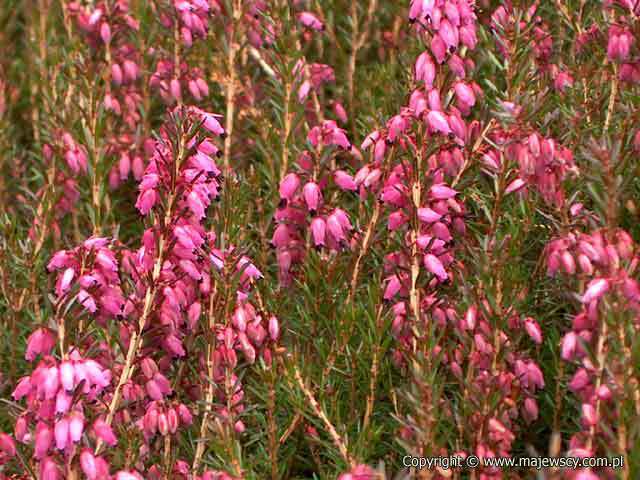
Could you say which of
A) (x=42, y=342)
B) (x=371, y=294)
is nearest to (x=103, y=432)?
(x=42, y=342)

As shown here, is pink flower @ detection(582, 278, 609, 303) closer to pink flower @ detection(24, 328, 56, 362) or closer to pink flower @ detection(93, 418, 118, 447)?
pink flower @ detection(93, 418, 118, 447)

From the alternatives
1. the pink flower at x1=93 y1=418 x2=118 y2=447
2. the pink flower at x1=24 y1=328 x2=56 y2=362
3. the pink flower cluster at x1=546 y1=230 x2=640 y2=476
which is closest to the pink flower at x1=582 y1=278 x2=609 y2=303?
the pink flower cluster at x1=546 y1=230 x2=640 y2=476

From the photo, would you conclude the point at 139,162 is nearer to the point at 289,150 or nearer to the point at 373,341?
the point at 289,150

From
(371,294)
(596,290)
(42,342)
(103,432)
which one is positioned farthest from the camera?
(371,294)

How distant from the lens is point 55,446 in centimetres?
337

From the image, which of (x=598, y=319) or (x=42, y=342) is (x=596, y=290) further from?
(x=42, y=342)

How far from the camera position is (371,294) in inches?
167

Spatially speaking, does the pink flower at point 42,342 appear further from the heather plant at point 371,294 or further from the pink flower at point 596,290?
the pink flower at point 596,290

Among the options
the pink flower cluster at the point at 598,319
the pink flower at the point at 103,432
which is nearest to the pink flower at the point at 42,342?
the pink flower at the point at 103,432

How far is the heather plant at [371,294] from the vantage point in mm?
3404

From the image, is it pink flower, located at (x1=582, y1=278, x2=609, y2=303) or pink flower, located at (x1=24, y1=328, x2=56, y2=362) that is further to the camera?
pink flower, located at (x1=24, y1=328, x2=56, y2=362)

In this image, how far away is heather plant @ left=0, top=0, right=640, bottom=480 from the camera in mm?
3404

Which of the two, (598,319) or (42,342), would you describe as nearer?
(598,319)

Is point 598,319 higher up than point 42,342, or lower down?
higher up
